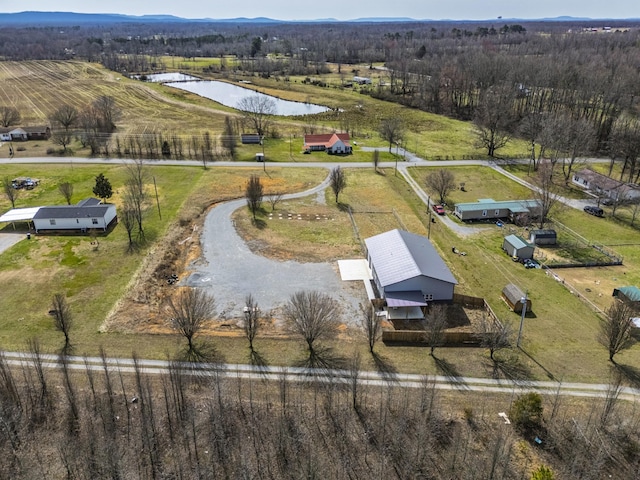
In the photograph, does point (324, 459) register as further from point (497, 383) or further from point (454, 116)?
point (454, 116)

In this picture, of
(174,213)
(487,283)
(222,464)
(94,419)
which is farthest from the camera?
(174,213)

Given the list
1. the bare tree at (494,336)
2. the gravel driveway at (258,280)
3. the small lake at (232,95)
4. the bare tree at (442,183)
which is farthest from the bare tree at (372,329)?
the small lake at (232,95)

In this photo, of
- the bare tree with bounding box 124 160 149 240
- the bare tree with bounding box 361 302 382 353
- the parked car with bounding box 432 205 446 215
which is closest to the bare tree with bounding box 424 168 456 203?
the parked car with bounding box 432 205 446 215

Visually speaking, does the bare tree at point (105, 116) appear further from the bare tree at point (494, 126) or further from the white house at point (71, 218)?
the bare tree at point (494, 126)

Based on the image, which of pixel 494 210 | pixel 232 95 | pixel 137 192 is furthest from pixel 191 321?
pixel 232 95

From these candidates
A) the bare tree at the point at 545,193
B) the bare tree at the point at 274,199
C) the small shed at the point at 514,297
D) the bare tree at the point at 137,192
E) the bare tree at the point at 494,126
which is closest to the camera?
the small shed at the point at 514,297

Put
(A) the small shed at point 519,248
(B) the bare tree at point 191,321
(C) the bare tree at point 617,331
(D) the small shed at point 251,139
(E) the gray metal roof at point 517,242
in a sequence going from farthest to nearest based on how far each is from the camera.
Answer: (D) the small shed at point 251,139 < (E) the gray metal roof at point 517,242 < (A) the small shed at point 519,248 < (B) the bare tree at point 191,321 < (C) the bare tree at point 617,331

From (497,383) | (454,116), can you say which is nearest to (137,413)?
(497,383)

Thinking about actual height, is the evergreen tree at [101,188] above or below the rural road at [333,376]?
above
